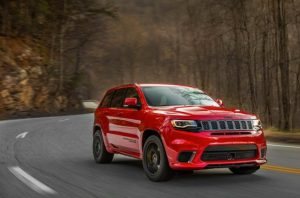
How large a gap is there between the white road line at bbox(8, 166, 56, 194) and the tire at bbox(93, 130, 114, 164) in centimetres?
182

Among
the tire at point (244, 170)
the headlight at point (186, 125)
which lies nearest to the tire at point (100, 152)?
the tire at point (244, 170)

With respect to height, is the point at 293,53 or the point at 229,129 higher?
the point at 293,53

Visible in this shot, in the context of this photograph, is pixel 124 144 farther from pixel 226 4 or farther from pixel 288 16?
pixel 226 4

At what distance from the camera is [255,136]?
8250 millimetres

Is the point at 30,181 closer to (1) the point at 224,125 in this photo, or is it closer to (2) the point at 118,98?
(2) the point at 118,98

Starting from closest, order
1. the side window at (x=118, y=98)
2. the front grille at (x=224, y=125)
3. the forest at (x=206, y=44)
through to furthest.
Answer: the front grille at (x=224, y=125) < the side window at (x=118, y=98) < the forest at (x=206, y=44)

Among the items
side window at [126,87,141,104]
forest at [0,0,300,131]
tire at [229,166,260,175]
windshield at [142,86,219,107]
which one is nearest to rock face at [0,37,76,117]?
forest at [0,0,300,131]

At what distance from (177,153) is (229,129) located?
90 centimetres

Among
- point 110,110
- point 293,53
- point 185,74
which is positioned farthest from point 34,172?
point 185,74

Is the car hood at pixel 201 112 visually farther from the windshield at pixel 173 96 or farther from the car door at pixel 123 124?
the car door at pixel 123 124

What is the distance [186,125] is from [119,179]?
5.47 feet

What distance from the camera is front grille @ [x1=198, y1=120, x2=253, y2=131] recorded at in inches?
310

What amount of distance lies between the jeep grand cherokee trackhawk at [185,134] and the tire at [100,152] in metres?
1.38

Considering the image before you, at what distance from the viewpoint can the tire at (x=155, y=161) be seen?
811 centimetres
